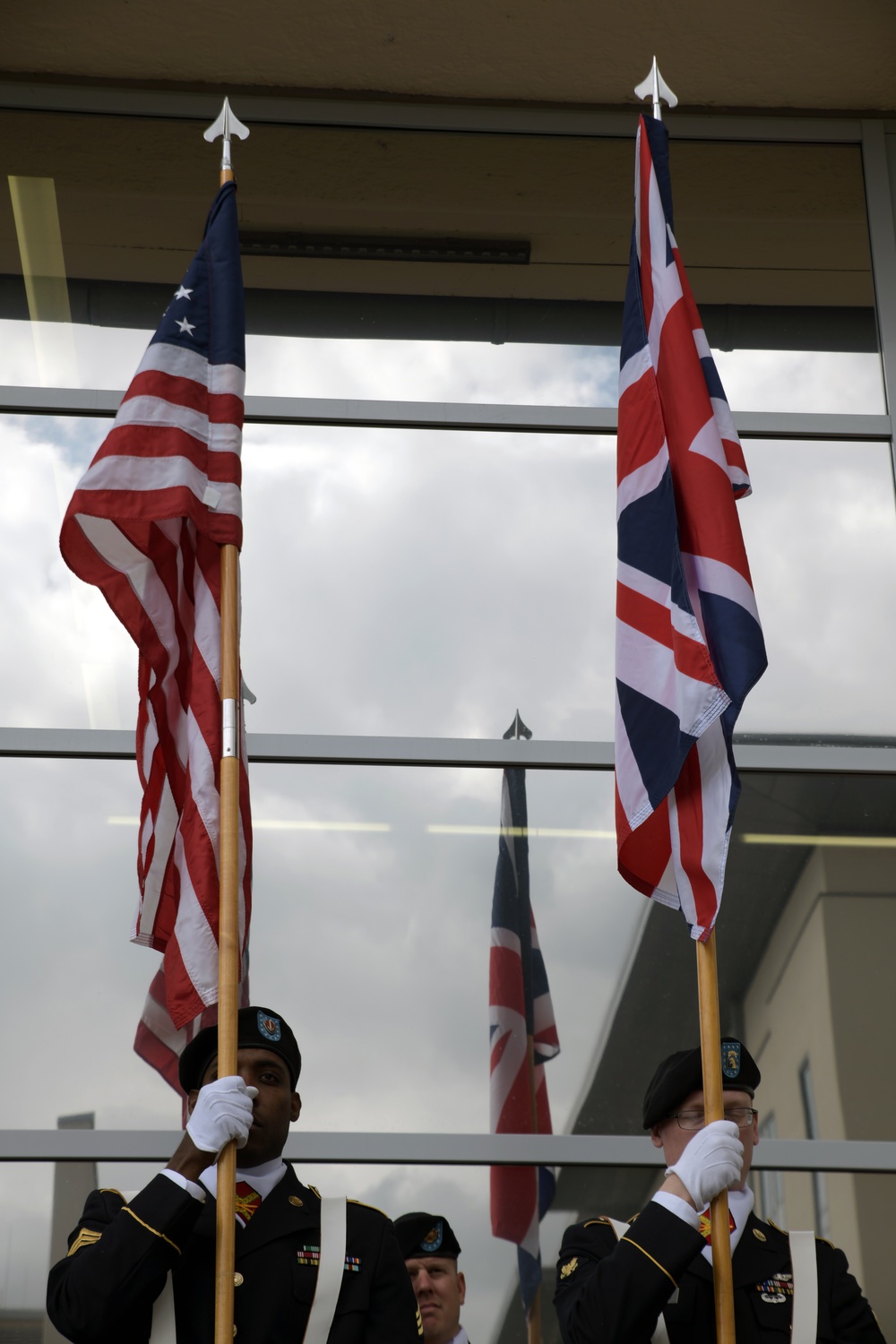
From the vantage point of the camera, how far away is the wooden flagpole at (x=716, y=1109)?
11.4 feet

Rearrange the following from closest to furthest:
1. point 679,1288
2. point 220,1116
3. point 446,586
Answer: point 220,1116 < point 679,1288 < point 446,586

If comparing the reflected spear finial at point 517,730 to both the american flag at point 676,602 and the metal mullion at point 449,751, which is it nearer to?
the metal mullion at point 449,751

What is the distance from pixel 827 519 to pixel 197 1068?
298 centimetres

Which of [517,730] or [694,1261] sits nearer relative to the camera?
[694,1261]

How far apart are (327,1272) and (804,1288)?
1086mm

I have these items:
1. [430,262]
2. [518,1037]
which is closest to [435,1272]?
[518,1037]

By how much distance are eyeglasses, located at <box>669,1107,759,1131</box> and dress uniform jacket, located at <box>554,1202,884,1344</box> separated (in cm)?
23

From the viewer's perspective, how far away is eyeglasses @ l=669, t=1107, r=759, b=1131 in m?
3.90

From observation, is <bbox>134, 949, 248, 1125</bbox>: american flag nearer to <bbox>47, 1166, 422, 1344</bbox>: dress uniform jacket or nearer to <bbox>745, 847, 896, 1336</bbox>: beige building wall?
<bbox>47, 1166, 422, 1344</bbox>: dress uniform jacket

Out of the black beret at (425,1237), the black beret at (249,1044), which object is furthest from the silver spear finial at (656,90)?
the black beret at (425,1237)

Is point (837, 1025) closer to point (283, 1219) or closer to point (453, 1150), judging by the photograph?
point (453, 1150)

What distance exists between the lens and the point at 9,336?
19.4ft

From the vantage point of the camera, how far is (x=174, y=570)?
431cm

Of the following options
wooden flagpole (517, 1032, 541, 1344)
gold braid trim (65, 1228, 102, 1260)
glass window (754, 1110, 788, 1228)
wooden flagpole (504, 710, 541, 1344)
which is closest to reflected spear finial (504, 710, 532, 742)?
wooden flagpole (504, 710, 541, 1344)
